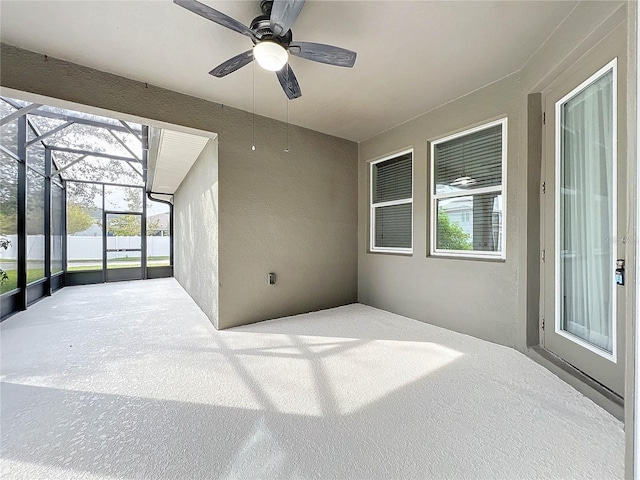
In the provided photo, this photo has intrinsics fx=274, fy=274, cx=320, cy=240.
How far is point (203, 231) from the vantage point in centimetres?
430

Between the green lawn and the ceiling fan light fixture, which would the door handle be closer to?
the ceiling fan light fixture

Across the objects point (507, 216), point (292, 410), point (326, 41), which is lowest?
point (292, 410)

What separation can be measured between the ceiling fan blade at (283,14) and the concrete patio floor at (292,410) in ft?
8.23

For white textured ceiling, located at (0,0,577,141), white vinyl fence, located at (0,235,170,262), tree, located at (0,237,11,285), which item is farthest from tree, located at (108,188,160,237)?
white textured ceiling, located at (0,0,577,141)

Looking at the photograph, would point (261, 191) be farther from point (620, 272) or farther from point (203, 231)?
point (620, 272)

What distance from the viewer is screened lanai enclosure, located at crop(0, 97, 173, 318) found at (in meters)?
4.06

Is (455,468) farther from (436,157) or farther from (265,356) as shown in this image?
(436,157)

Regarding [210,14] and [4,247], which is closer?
[210,14]

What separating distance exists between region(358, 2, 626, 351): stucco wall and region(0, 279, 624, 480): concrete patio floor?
335 millimetres

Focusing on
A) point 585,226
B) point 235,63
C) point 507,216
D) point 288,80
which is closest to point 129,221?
point 235,63

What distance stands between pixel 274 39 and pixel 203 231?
3.10m

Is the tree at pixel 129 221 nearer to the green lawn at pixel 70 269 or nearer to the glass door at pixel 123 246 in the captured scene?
the glass door at pixel 123 246

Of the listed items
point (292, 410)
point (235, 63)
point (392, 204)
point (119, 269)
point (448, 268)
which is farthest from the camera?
point (119, 269)

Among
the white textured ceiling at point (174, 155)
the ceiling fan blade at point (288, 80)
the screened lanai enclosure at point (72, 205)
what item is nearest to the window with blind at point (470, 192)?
the ceiling fan blade at point (288, 80)
